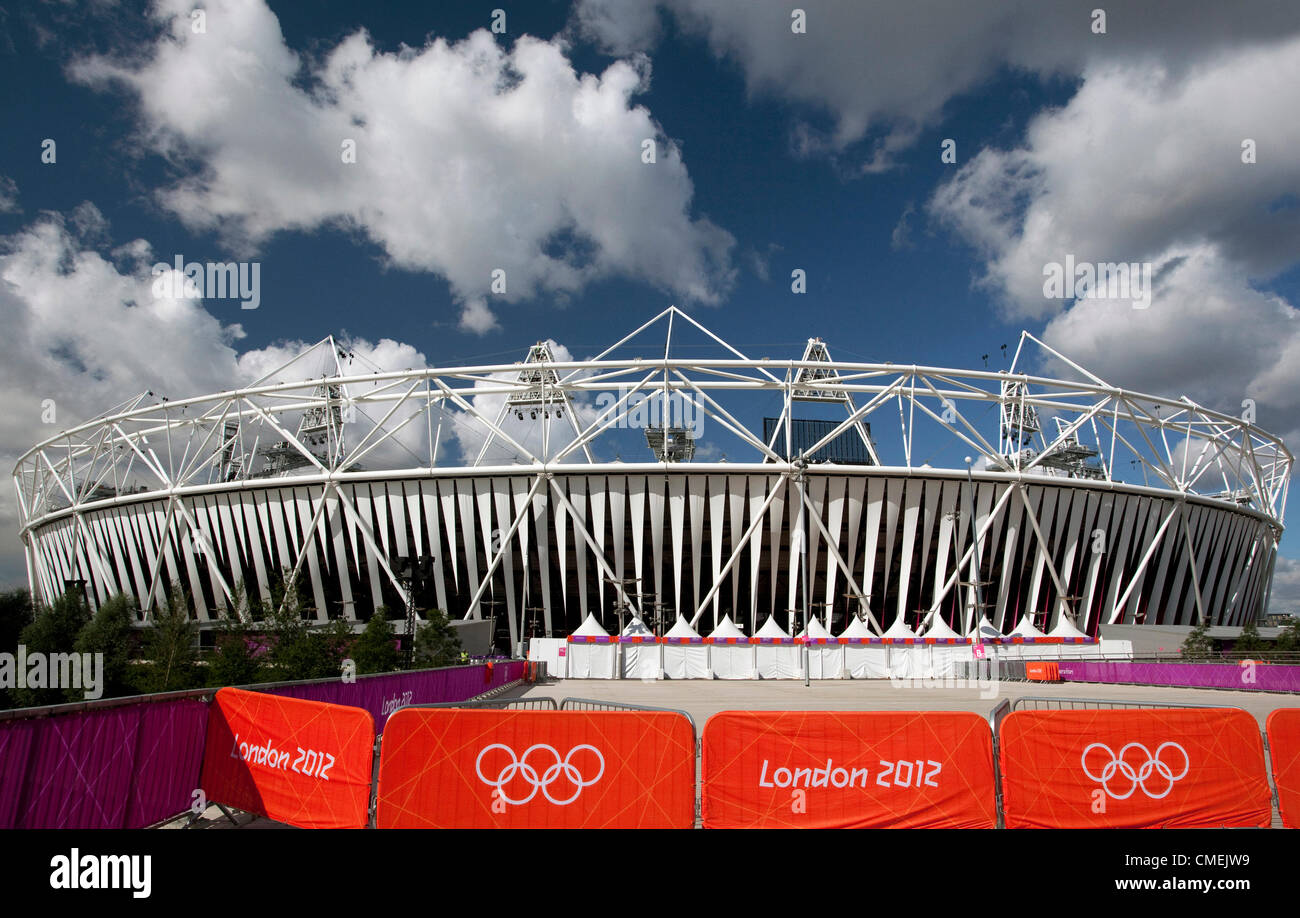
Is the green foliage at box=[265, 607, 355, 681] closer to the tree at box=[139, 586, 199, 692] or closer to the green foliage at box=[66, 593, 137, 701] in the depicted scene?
the tree at box=[139, 586, 199, 692]

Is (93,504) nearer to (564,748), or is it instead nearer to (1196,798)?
(564,748)

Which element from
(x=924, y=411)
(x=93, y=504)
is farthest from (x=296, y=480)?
(x=924, y=411)

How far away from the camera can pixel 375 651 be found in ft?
74.8

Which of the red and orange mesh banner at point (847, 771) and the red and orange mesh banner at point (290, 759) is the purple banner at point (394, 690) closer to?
the red and orange mesh banner at point (290, 759)

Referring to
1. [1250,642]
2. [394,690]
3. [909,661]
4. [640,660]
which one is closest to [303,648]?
[394,690]

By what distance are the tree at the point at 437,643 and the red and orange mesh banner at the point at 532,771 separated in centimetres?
2243

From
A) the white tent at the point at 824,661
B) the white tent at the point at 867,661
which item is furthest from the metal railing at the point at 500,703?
the white tent at the point at 867,661

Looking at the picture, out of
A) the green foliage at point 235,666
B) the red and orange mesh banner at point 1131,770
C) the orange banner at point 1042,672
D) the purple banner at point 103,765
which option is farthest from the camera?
the orange banner at point 1042,672

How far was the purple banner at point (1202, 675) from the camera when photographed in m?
26.8

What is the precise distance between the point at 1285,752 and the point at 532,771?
789 centimetres

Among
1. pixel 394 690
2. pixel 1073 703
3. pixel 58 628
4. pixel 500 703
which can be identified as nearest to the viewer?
pixel 500 703

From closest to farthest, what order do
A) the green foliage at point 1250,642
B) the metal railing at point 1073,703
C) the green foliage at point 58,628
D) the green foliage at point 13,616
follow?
the metal railing at point 1073,703 → the green foliage at point 58,628 → the green foliage at point 13,616 → the green foliage at point 1250,642

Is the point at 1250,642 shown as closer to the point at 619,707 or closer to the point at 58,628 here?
the point at 619,707
